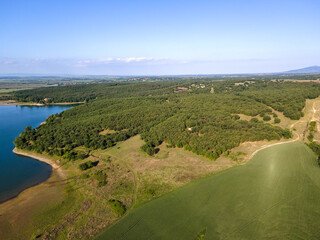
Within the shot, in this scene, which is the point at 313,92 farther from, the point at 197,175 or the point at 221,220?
the point at 221,220

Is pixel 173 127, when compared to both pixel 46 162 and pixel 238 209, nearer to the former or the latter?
pixel 238 209

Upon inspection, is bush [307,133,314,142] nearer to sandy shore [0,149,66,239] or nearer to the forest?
the forest

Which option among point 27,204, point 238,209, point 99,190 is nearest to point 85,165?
point 99,190

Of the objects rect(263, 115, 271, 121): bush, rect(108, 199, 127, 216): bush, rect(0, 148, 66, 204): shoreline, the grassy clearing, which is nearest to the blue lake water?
rect(0, 148, 66, 204): shoreline

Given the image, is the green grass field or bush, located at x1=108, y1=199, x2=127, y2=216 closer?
the green grass field

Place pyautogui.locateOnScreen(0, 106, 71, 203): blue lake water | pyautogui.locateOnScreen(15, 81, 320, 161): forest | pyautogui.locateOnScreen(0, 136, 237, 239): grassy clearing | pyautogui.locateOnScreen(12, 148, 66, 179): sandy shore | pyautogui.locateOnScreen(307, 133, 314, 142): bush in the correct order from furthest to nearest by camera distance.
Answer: pyautogui.locateOnScreen(307, 133, 314, 142): bush → pyautogui.locateOnScreen(15, 81, 320, 161): forest → pyautogui.locateOnScreen(12, 148, 66, 179): sandy shore → pyautogui.locateOnScreen(0, 106, 71, 203): blue lake water → pyautogui.locateOnScreen(0, 136, 237, 239): grassy clearing

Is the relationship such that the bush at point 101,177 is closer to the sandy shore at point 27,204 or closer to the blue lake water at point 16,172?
the sandy shore at point 27,204
